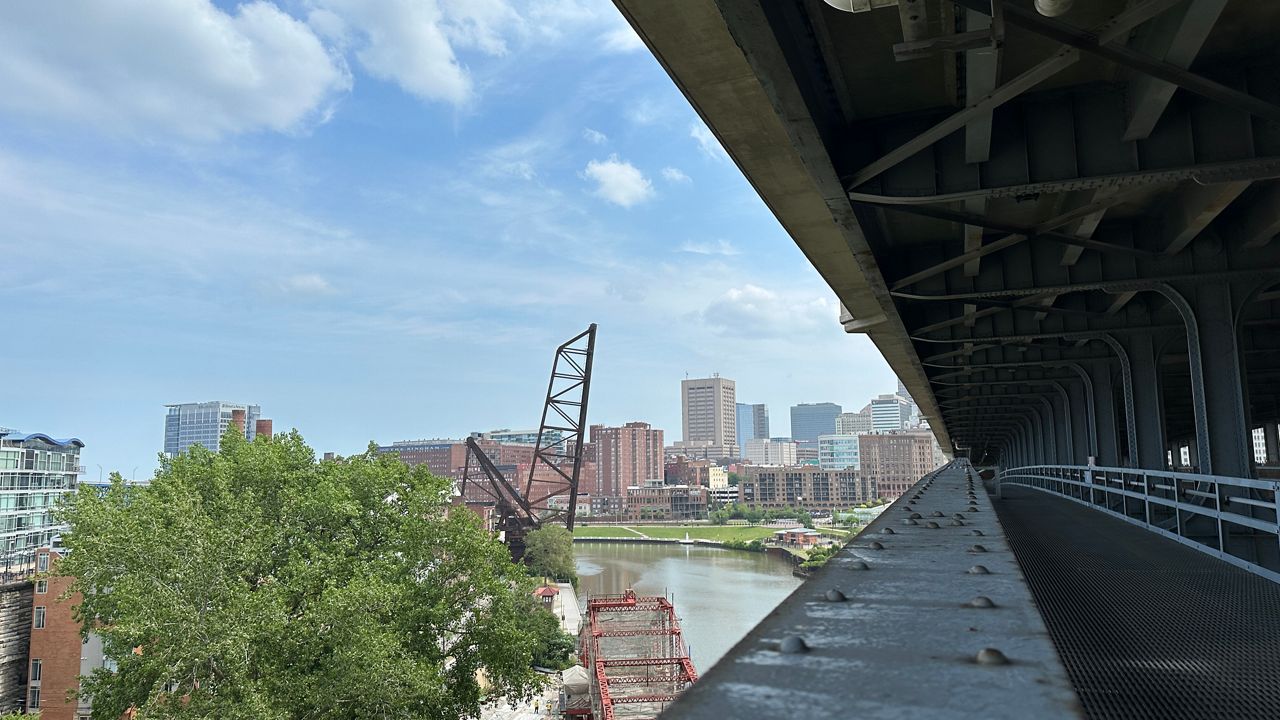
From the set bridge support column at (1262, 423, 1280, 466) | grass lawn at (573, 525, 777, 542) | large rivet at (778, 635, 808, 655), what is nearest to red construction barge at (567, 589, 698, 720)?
large rivet at (778, 635, 808, 655)

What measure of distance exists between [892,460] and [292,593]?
15376 centimetres

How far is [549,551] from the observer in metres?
66.9

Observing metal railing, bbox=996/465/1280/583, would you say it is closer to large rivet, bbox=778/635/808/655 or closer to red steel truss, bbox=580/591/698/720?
large rivet, bbox=778/635/808/655

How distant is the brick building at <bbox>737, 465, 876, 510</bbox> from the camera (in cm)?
15412

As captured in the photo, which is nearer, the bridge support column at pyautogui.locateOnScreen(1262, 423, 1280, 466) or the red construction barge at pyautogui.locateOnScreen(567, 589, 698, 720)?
the red construction barge at pyautogui.locateOnScreen(567, 589, 698, 720)

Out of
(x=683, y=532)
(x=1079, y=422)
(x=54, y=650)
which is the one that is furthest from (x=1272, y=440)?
(x=683, y=532)

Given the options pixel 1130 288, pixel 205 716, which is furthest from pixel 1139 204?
pixel 205 716

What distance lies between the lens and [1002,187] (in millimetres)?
7277

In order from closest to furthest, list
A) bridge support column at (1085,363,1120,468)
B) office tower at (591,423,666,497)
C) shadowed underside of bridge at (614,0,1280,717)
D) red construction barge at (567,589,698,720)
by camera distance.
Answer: shadowed underside of bridge at (614,0,1280,717) → bridge support column at (1085,363,1120,468) → red construction barge at (567,589,698,720) → office tower at (591,423,666,497)

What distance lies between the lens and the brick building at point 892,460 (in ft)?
508

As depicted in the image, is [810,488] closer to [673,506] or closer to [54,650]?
[673,506]

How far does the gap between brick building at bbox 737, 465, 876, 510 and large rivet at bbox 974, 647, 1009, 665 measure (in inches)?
6165

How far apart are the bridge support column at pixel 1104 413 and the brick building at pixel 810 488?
13869 cm

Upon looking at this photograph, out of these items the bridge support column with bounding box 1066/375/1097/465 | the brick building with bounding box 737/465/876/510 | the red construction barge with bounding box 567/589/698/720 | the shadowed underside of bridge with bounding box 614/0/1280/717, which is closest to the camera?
the shadowed underside of bridge with bounding box 614/0/1280/717
